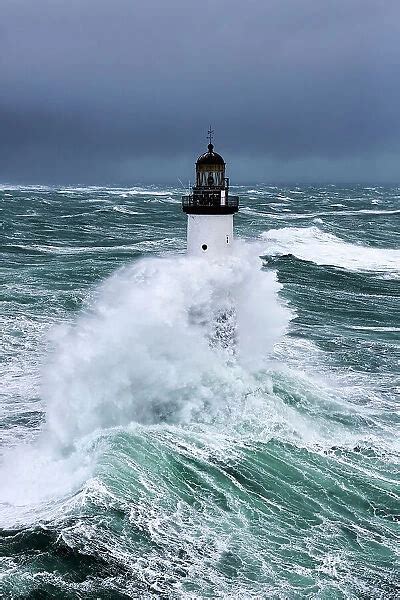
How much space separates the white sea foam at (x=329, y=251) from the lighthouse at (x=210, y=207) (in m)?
22.3

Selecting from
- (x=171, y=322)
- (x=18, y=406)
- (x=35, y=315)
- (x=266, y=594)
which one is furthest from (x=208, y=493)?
(x=35, y=315)

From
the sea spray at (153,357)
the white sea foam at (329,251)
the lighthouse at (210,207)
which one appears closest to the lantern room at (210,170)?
the lighthouse at (210,207)

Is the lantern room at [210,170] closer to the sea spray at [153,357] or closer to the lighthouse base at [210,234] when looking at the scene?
the lighthouse base at [210,234]

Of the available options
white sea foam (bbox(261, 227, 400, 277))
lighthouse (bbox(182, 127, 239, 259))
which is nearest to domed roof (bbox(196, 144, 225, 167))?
lighthouse (bbox(182, 127, 239, 259))

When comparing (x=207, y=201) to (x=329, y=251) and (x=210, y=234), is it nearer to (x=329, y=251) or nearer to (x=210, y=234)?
(x=210, y=234)

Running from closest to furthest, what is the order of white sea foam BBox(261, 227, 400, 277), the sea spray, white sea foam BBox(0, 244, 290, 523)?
white sea foam BBox(0, 244, 290, 523) < the sea spray < white sea foam BBox(261, 227, 400, 277)

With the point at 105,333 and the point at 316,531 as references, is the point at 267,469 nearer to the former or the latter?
the point at 316,531

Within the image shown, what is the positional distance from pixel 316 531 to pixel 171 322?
6427mm

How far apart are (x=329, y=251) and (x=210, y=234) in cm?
3078

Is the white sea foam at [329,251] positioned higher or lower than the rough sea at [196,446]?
higher

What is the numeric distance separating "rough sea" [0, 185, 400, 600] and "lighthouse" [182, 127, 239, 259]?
0.51 meters

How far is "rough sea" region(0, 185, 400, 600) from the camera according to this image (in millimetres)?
9766

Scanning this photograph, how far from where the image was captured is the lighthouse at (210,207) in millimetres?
14727

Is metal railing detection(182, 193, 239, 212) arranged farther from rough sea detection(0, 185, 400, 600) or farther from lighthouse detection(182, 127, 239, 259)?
rough sea detection(0, 185, 400, 600)
